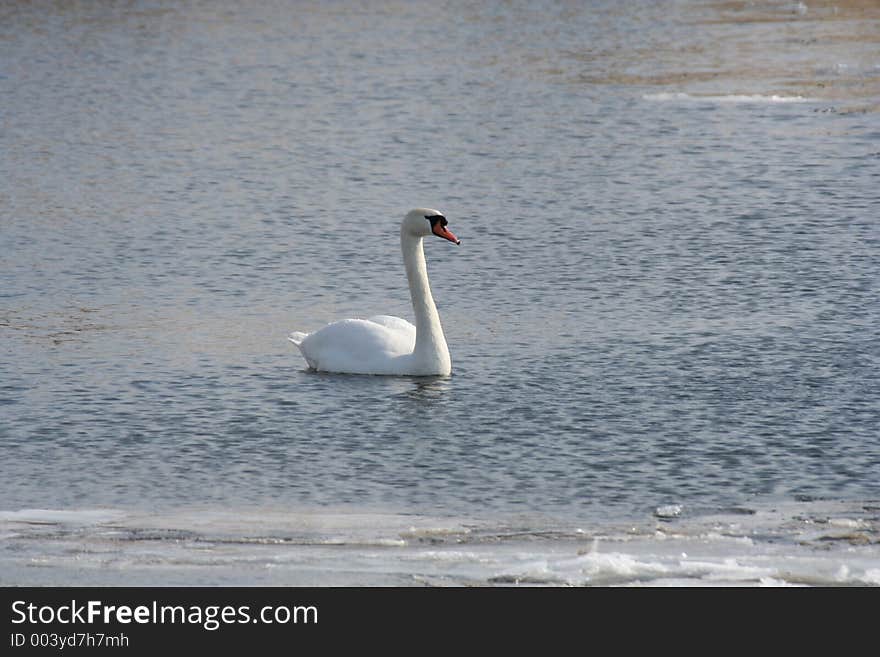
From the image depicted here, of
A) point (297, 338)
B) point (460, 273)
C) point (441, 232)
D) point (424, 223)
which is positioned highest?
point (460, 273)

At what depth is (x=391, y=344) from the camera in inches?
547

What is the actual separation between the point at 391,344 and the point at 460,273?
3.75 meters

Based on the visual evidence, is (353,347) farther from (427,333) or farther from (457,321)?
(457,321)

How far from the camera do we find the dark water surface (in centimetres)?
1127

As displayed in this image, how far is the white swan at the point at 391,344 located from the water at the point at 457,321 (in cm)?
21

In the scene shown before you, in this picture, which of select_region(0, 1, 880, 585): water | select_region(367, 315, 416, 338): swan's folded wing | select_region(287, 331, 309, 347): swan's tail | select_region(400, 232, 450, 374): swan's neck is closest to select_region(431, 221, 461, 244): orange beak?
select_region(400, 232, 450, 374): swan's neck

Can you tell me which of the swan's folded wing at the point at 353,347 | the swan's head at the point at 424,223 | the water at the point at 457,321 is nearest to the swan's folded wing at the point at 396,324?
the swan's folded wing at the point at 353,347

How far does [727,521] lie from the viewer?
990cm

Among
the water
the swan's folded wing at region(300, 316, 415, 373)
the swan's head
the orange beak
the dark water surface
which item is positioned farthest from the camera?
the swan's head

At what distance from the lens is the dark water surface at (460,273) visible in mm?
11273

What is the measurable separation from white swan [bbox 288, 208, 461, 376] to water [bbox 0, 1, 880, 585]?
0.68ft

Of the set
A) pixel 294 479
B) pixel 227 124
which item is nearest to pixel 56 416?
pixel 294 479

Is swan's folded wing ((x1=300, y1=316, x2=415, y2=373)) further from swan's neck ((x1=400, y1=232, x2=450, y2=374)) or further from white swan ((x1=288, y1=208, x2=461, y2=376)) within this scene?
swan's neck ((x1=400, y1=232, x2=450, y2=374))

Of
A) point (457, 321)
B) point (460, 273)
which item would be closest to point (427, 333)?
point (457, 321)
